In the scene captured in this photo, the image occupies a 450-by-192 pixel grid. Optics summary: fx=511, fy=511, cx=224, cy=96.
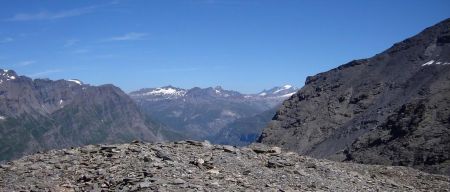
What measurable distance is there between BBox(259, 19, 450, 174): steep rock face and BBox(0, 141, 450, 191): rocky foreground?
39.4 meters

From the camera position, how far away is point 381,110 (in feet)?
319

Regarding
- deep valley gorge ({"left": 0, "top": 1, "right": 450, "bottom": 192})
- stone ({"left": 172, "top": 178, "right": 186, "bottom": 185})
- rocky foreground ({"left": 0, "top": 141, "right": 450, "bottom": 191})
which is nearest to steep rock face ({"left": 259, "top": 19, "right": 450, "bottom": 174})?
deep valley gorge ({"left": 0, "top": 1, "right": 450, "bottom": 192})

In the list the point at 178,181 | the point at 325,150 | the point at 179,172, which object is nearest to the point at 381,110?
the point at 325,150

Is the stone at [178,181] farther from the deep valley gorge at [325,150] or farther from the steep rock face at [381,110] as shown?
the steep rock face at [381,110]

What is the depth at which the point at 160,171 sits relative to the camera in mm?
18422

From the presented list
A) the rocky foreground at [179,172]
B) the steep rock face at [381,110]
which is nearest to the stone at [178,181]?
the rocky foreground at [179,172]

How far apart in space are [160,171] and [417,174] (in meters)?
17.7

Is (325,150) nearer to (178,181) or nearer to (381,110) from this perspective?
(381,110)

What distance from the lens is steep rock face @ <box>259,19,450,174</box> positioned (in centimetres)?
7112

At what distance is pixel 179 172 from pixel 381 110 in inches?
3329

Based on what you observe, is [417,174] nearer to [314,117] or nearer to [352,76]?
[314,117]

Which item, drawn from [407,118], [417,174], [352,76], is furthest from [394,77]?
[417,174]

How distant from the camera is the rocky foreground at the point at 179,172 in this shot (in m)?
17.7

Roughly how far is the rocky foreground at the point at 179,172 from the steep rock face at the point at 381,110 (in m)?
39.4
